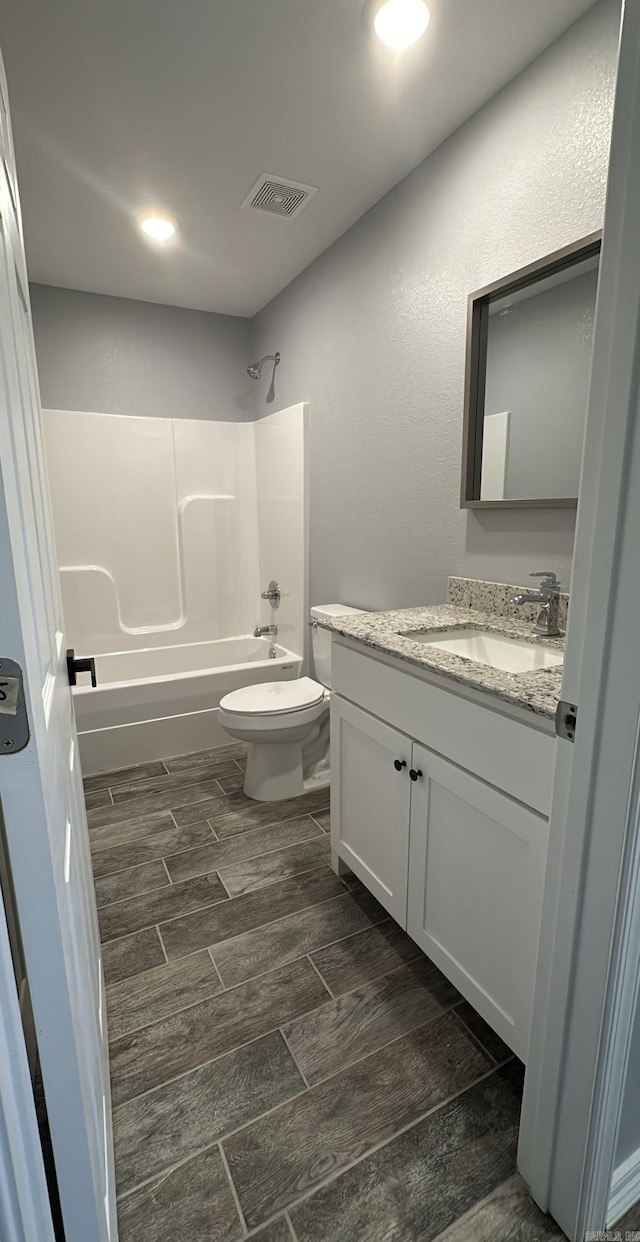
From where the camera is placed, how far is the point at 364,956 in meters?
1.60

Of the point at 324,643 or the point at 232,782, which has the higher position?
the point at 324,643

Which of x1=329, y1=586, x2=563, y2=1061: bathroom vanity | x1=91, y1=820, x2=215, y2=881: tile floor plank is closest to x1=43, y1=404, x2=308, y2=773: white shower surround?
x1=91, y1=820, x2=215, y2=881: tile floor plank

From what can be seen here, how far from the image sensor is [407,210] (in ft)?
6.63

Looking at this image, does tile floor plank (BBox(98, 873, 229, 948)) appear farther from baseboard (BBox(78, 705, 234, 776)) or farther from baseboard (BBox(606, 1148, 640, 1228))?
baseboard (BBox(606, 1148, 640, 1228))

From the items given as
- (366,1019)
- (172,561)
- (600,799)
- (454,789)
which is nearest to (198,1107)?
(366,1019)

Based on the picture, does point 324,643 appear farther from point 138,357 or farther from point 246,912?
point 138,357

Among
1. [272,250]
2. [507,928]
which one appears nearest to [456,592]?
[507,928]

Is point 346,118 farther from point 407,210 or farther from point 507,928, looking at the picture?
point 507,928

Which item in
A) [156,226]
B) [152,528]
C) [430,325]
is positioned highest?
[156,226]

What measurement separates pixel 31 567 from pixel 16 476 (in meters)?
0.12

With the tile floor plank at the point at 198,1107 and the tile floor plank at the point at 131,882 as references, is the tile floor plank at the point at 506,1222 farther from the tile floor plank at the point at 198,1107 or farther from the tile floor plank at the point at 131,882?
the tile floor plank at the point at 131,882

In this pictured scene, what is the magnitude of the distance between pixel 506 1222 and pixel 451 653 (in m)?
1.09

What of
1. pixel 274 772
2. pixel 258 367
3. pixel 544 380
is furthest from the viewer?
pixel 258 367

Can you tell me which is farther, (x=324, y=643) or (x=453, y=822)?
(x=324, y=643)
